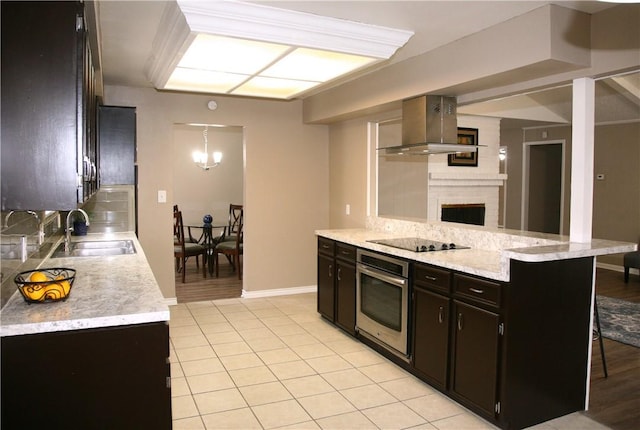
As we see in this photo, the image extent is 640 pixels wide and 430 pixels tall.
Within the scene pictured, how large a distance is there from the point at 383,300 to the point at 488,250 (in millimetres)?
845

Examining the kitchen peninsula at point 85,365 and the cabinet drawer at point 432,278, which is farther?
the cabinet drawer at point 432,278

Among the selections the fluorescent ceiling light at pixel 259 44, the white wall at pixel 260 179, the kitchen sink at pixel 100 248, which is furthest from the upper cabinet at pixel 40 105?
the white wall at pixel 260 179

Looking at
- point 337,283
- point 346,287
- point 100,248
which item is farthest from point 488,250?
point 100,248

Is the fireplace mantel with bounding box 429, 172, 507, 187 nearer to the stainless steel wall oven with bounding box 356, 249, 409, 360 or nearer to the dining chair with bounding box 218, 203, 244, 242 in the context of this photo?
the stainless steel wall oven with bounding box 356, 249, 409, 360

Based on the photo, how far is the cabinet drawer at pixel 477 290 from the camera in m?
2.76

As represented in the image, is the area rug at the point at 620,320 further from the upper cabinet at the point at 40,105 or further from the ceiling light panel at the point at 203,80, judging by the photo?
the upper cabinet at the point at 40,105

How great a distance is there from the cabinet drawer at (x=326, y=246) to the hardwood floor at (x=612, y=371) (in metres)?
1.65

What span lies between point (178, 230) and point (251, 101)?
7.31ft

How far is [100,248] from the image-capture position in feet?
13.5

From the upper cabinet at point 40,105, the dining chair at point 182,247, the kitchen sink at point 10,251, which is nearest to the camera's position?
the upper cabinet at point 40,105

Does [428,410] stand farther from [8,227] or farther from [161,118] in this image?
[161,118]

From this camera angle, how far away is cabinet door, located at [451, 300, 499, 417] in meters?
2.79

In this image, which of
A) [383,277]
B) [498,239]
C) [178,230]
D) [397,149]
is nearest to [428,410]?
[383,277]

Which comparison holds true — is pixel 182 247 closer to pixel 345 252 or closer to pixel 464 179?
pixel 345 252
